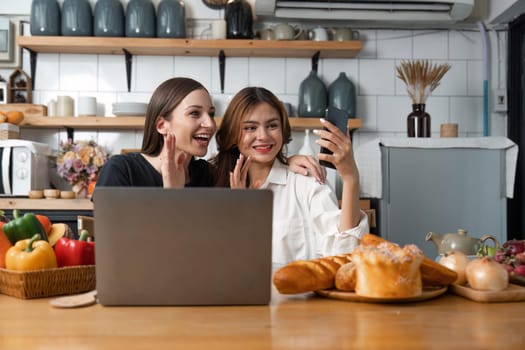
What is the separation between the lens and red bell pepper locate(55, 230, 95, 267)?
1042 millimetres

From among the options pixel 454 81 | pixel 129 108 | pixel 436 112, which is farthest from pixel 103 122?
pixel 454 81

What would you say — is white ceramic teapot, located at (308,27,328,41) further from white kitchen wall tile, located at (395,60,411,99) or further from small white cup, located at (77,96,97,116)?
small white cup, located at (77,96,97,116)

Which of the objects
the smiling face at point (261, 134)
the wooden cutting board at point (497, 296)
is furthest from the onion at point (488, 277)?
the smiling face at point (261, 134)

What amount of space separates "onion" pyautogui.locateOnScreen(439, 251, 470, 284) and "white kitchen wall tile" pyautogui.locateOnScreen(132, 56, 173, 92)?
282cm

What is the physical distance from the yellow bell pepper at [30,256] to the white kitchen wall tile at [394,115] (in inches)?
115

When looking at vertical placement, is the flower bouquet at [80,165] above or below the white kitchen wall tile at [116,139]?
below

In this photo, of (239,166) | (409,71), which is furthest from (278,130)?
(409,71)

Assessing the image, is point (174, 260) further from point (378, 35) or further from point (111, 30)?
point (378, 35)

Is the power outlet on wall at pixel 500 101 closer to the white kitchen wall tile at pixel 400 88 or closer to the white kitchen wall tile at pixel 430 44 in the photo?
the white kitchen wall tile at pixel 430 44

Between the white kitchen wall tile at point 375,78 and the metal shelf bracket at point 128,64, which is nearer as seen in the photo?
the metal shelf bracket at point 128,64

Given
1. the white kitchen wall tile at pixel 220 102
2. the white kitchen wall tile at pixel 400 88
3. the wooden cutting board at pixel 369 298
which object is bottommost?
the wooden cutting board at pixel 369 298

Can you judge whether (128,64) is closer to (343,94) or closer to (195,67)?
(195,67)

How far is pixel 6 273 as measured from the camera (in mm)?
965

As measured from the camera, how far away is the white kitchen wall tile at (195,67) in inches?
143
